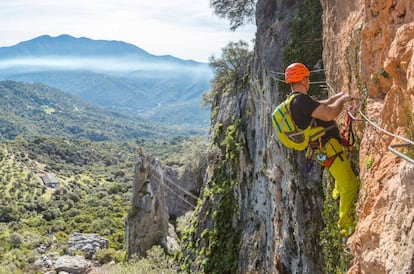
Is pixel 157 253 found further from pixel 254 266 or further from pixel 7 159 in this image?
pixel 7 159

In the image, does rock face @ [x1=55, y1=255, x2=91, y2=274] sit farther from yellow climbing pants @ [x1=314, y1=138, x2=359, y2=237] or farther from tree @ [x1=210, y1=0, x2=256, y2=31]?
yellow climbing pants @ [x1=314, y1=138, x2=359, y2=237]

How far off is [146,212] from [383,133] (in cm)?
2964

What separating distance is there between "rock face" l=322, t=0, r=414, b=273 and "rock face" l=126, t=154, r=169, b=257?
2827 centimetres

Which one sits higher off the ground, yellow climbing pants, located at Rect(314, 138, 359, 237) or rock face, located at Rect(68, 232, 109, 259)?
yellow climbing pants, located at Rect(314, 138, 359, 237)

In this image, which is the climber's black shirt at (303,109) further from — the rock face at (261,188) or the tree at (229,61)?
the tree at (229,61)

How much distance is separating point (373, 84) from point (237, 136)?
59.7ft

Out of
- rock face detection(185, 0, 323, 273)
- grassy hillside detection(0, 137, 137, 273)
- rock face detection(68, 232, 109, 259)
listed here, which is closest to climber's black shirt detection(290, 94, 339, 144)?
rock face detection(185, 0, 323, 273)

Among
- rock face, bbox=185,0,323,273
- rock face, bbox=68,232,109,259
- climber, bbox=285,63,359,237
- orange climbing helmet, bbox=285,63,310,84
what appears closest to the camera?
climber, bbox=285,63,359,237

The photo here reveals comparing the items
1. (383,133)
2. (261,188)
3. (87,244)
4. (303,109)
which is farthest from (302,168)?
(87,244)

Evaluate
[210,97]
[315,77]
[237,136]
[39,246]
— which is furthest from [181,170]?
[315,77]

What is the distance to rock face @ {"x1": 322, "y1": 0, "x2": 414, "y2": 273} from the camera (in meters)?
4.27

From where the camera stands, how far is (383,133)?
17.5ft

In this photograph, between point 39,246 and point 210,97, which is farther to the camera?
point 39,246

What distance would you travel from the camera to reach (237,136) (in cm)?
2411
